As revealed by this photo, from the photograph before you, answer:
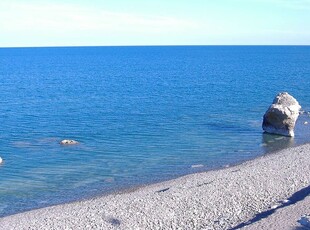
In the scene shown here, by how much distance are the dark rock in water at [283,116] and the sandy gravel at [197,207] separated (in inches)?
732

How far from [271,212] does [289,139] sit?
96.9 feet

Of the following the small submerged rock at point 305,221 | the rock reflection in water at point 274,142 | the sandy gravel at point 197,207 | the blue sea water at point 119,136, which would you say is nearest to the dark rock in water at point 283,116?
the rock reflection in water at point 274,142

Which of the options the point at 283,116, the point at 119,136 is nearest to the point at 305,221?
the point at 283,116

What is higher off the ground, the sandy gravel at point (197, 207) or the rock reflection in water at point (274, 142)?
the sandy gravel at point (197, 207)

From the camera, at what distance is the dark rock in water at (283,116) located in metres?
58.4

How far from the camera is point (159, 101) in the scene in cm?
8900

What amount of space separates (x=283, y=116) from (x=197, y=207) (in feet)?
100

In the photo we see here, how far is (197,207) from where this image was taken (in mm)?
32125

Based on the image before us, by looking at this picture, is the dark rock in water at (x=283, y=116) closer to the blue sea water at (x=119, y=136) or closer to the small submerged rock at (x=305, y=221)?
the blue sea water at (x=119, y=136)

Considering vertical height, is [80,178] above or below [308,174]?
below

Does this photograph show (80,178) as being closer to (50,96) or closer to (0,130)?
(0,130)

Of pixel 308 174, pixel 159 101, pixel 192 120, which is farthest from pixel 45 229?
pixel 159 101

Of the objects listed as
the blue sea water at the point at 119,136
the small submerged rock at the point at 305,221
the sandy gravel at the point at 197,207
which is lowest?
the blue sea water at the point at 119,136

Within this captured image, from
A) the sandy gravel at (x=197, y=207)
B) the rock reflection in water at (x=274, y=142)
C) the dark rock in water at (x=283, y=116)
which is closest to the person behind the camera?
the sandy gravel at (x=197, y=207)
